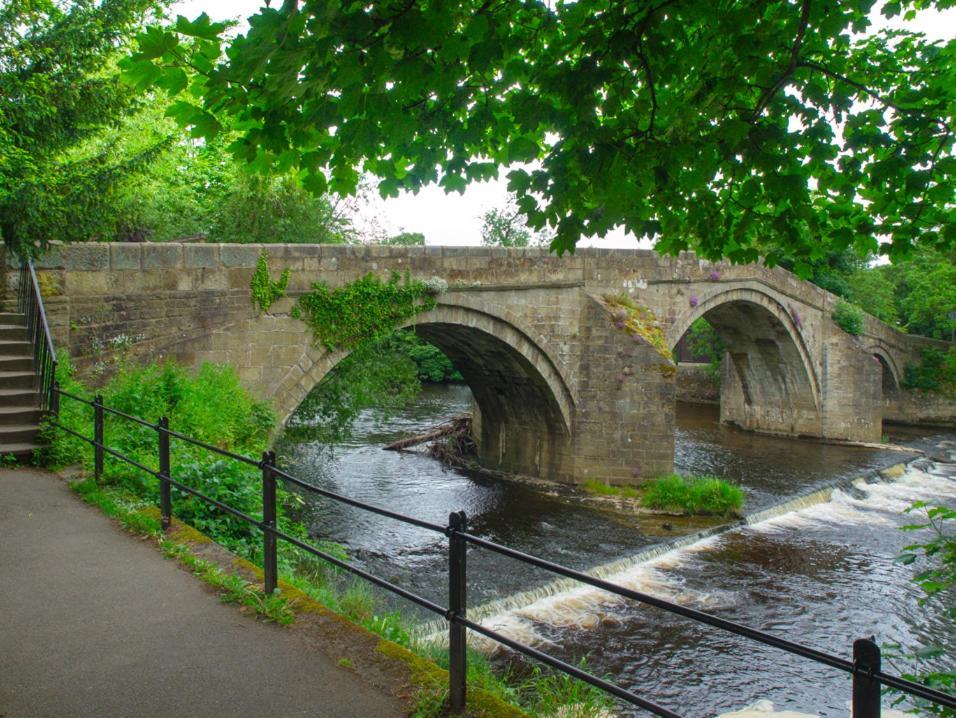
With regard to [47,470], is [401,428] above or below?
below

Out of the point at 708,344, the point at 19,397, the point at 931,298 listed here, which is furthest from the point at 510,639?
the point at 931,298

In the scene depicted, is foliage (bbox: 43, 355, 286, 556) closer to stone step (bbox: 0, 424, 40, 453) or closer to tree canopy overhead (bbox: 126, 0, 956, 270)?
stone step (bbox: 0, 424, 40, 453)

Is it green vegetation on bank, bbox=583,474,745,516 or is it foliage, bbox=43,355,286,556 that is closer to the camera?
foliage, bbox=43,355,286,556

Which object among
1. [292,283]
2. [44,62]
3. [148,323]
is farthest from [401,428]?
[44,62]

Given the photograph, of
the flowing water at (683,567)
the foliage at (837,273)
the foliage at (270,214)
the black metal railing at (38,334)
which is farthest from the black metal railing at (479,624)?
the foliage at (837,273)

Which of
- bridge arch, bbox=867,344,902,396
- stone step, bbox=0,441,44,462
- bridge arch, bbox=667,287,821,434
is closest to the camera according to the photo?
stone step, bbox=0,441,44,462

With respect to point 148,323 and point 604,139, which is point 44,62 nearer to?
point 148,323

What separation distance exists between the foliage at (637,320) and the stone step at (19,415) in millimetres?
9650

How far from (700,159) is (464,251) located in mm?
8735

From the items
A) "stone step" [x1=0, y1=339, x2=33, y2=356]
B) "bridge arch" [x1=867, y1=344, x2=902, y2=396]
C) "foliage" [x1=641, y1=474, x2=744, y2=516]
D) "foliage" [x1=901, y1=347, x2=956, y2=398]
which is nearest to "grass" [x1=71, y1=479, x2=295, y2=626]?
"stone step" [x1=0, y1=339, x2=33, y2=356]

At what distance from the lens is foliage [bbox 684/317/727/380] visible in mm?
29375

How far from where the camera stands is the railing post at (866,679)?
6.16 feet

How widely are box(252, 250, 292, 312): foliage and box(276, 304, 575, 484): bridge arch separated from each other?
2.34 meters

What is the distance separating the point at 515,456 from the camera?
15.6 metres
